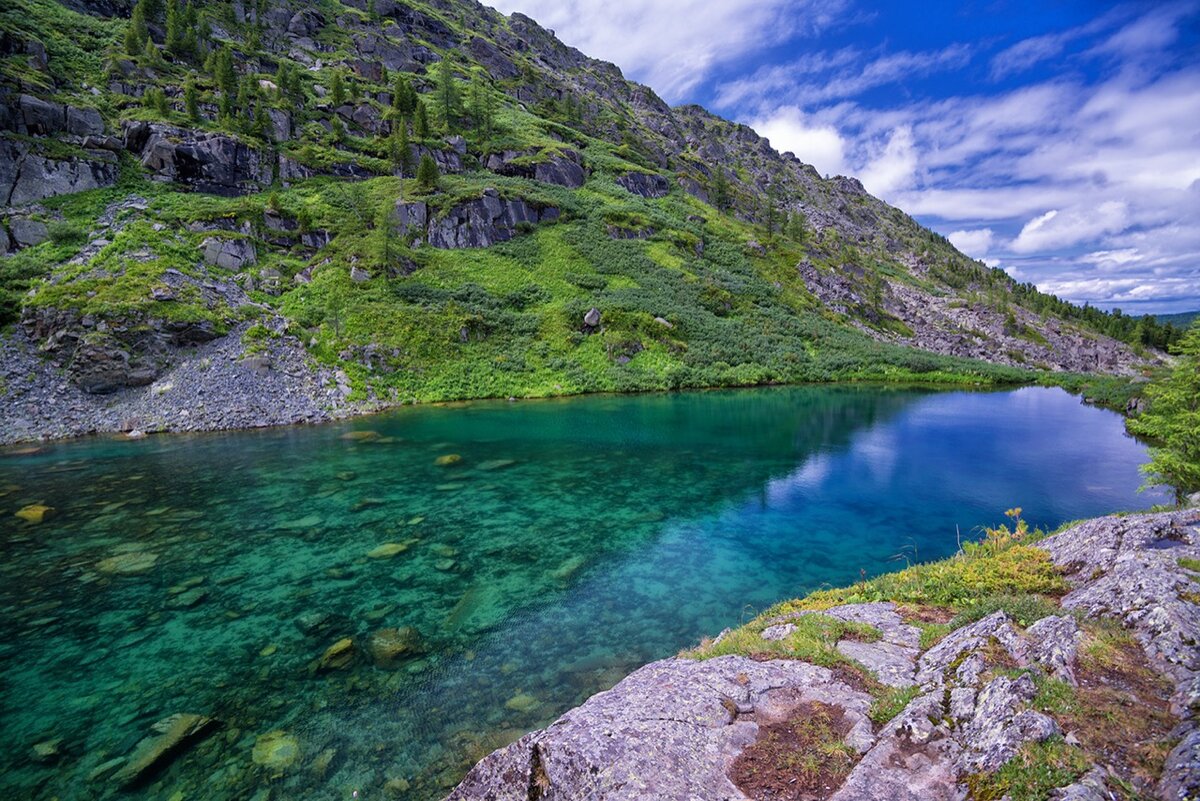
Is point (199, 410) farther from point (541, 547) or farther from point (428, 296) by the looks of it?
point (541, 547)

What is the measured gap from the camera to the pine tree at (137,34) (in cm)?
7475

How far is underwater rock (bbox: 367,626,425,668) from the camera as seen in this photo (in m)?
13.5

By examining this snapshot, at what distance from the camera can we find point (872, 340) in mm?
87438

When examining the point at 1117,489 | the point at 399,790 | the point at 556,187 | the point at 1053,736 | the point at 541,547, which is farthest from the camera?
the point at 556,187

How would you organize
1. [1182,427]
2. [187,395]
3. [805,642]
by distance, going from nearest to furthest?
[805,642] → [1182,427] → [187,395]

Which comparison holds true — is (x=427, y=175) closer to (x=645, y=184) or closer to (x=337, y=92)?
(x=337, y=92)

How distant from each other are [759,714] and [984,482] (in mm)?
28734

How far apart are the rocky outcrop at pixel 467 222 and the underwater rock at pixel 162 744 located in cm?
7190

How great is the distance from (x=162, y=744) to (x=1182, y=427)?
32.6 metres

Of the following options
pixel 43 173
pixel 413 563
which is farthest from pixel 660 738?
pixel 43 173

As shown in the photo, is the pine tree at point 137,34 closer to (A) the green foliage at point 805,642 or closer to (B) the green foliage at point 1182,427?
(A) the green foliage at point 805,642

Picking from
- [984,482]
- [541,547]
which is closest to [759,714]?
[541,547]

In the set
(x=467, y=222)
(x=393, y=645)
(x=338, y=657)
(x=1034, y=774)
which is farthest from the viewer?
(x=467, y=222)

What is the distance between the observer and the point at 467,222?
7856 cm
